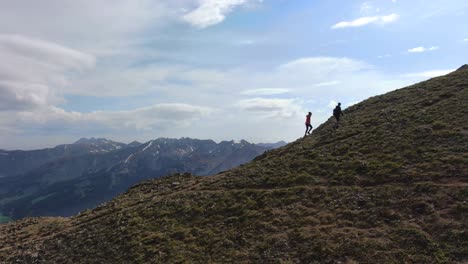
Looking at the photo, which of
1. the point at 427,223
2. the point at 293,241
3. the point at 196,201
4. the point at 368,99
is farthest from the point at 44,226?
the point at 368,99

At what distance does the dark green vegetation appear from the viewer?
24.4 metres

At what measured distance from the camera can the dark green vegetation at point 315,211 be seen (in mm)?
24359

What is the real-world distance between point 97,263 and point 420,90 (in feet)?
178

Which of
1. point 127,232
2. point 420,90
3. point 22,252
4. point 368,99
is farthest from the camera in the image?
point 368,99

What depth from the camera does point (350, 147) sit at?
141ft

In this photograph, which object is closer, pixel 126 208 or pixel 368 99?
pixel 126 208

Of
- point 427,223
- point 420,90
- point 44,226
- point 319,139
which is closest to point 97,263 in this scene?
point 44,226

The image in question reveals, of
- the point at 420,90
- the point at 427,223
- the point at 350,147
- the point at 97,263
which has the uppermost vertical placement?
the point at 420,90

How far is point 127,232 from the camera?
1374 inches

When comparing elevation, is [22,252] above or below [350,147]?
below

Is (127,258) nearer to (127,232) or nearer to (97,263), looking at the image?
(97,263)

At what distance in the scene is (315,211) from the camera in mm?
29938

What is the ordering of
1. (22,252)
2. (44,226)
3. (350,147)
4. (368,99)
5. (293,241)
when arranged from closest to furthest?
(293,241), (22,252), (350,147), (44,226), (368,99)

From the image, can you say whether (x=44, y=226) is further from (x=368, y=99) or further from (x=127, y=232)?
(x=368, y=99)
